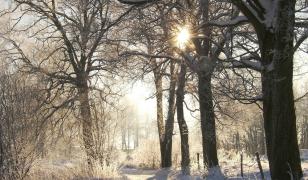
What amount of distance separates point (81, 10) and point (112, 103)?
18.2 feet

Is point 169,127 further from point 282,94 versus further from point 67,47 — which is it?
point 282,94

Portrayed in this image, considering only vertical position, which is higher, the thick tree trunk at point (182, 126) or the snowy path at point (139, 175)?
the thick tree trunk at point (182, 126)

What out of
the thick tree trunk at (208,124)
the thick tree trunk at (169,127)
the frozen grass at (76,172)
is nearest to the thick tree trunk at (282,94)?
the frozen grass at (76,172)

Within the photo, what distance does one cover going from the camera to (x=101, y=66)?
2412 centimetres

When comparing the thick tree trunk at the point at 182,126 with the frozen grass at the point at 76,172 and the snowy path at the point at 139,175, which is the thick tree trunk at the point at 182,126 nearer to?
the snowy path at the point at 139,175

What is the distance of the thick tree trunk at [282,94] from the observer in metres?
8.90

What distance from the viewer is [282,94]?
9133 mm

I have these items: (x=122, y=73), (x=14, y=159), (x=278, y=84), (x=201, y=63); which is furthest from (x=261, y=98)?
(x=122, y=73)

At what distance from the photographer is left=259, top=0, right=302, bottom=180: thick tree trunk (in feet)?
29.2

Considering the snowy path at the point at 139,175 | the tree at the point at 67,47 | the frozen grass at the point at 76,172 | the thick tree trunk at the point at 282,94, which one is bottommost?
the snowy path at the point at 139,175

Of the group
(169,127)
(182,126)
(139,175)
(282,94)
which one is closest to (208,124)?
(182,126)

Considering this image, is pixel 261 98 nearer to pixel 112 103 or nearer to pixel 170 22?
pixel 170 22

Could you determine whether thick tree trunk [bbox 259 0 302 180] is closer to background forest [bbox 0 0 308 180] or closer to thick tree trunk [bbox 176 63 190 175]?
background forest [bbox 0 0 308 180]

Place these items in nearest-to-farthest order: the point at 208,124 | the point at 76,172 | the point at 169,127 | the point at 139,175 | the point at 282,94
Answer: the point at 282,94
the point at 76,172
the point at 208,124
the point at 139,175
the point at 169,127
